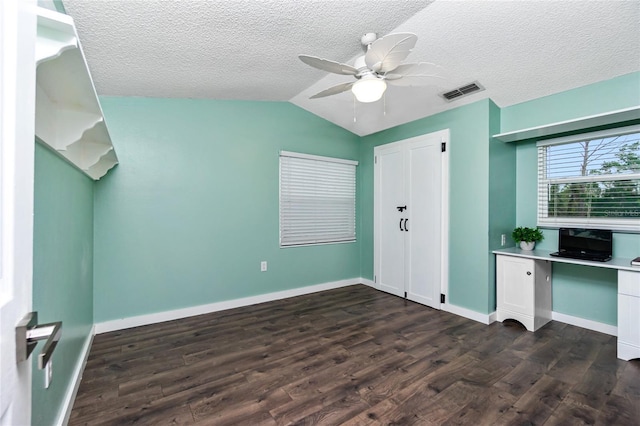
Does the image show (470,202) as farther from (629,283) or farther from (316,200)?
(316,200)

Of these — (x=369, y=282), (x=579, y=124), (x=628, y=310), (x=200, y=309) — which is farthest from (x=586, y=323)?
(x=200, y=309)

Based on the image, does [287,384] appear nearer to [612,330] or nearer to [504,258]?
[504,258]

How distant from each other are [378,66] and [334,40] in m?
0.59

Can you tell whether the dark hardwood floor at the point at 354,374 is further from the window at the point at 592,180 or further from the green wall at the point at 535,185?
the window at the point at 592,180

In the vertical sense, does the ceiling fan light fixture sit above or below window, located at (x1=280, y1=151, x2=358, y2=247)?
above

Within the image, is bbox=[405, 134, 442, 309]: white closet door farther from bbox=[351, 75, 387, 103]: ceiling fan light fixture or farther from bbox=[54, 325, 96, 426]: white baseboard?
bbox=[54, 325, 96, 426]: white baseboard

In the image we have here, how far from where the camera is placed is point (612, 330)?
2.80m

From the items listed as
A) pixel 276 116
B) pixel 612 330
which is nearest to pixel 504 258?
pixel 612 330

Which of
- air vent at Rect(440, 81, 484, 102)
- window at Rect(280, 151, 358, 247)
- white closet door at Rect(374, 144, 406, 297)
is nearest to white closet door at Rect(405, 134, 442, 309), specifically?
white closet door at Rect(374, 144, 406, 297)

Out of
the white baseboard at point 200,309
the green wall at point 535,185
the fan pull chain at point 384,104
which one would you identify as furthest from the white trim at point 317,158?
the green wall at point 535,185

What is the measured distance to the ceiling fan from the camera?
1694mm

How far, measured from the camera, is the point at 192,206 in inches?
130

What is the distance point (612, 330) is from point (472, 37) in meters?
3.09

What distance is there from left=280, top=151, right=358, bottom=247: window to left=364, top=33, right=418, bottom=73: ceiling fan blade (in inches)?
86.6
